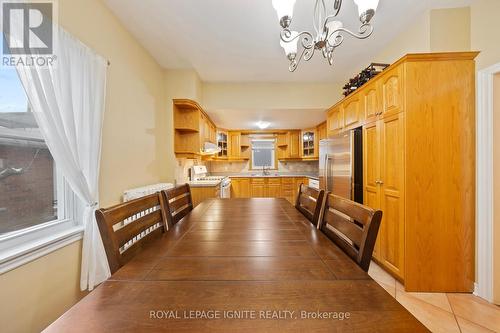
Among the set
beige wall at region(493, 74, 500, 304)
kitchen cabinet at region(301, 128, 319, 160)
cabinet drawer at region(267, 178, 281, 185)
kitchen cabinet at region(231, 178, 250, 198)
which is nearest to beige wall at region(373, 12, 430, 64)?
beige wall at region(493, 74, 500, 304)

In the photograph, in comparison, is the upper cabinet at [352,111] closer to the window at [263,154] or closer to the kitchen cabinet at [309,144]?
the kitchen cabinet at [309,144]

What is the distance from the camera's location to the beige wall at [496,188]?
1687 mm

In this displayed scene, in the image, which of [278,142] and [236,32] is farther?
[278,142]

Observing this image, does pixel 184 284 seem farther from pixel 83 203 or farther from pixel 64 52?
pixel 64 52

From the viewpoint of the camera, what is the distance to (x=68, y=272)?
4.60ft

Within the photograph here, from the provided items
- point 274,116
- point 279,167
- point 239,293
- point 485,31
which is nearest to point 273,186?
point 279,167

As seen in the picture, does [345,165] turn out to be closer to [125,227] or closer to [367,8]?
[367,8]

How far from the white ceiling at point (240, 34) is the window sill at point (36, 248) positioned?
6.33 ft

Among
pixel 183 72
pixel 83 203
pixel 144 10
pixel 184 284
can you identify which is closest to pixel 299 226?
pixel 184 284

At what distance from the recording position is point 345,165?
2668mm

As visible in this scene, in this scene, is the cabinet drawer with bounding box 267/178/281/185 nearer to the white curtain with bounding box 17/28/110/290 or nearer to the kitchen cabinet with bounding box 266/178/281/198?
the kitchen cabinet with bounding box 266/178/281/198

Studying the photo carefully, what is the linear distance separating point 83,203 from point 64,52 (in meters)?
1.04

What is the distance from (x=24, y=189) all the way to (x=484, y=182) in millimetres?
3355

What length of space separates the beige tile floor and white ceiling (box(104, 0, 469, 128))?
2.55 m
